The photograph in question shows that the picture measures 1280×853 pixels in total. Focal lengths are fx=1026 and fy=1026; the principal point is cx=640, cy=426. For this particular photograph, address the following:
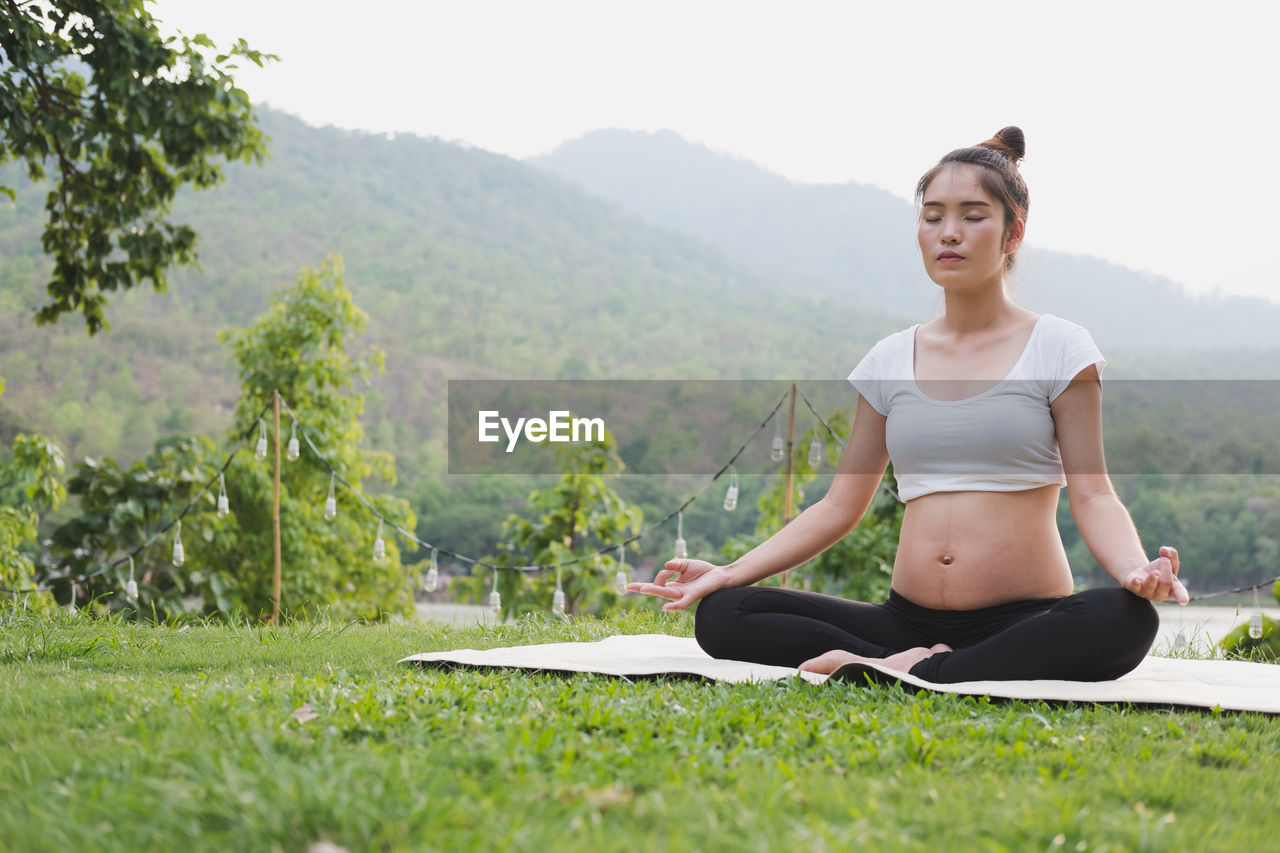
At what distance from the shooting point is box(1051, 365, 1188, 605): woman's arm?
6.67 ft

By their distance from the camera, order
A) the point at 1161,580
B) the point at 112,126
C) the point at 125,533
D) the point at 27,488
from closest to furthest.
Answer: the point at 1161,580 → the point at 112,126 → the point at 27,488 → the point at 125,533

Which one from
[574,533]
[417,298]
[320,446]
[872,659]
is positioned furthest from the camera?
[417,298]

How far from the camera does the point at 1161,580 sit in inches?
74.4

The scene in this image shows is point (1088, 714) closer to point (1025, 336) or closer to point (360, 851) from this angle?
point (1025, 336)

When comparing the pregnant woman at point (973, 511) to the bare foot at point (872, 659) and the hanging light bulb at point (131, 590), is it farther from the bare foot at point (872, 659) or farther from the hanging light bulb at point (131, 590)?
the hanging light bulb at point (131, 590)

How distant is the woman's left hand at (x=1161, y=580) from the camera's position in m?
1.89

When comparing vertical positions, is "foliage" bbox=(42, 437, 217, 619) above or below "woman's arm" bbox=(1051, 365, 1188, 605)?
below

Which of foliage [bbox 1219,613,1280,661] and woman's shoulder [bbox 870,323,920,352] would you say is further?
foliage [bbox 1219,613,1280,661]

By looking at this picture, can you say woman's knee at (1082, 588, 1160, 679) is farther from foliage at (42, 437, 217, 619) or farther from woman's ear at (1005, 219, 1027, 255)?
foliage at (42, 437, 217, 619)

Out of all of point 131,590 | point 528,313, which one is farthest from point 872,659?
point 528,313

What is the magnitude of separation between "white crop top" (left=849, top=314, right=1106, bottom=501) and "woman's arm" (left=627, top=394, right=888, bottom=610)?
0.59 feet

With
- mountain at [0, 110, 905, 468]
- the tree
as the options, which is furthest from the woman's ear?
mountain at [0, 110, 905, 468]

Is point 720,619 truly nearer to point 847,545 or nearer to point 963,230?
point 963,230

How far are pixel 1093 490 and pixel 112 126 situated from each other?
4566 millimetres
